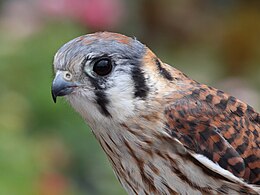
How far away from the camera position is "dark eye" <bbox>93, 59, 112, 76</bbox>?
3.48m

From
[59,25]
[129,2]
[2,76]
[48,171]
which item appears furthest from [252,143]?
[129,2]

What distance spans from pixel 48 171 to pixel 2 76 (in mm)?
967

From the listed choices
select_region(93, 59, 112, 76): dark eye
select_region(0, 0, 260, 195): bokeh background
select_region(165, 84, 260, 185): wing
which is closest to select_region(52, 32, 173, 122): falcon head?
select_region(93, 59, 112, 76): dark eye

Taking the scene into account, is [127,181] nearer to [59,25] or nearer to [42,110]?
[42,110]

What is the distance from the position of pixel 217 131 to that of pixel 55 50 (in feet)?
8.41

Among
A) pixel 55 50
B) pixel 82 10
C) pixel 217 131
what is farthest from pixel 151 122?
pixel 82 10

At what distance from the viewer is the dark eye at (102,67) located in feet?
11.4

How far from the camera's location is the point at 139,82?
3594 mm

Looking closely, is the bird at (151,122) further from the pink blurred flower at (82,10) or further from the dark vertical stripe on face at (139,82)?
the pink blurred flower at (82,10)

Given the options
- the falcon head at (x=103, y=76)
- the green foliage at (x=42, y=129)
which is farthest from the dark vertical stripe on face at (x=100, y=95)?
the green foliage at (x=42, y=129)

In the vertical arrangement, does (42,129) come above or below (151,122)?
above

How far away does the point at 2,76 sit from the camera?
19.1 feet

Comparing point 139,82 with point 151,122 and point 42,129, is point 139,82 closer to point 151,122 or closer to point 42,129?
point 151,122

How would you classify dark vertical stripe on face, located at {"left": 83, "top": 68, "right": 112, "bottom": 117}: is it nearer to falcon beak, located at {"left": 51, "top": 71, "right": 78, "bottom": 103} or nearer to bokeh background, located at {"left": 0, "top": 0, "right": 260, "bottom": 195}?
falcon beak, located at {"left": 51, "top": 71, "right": 78, "bottom": 103}
